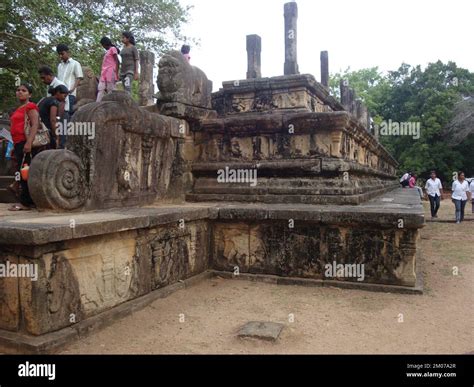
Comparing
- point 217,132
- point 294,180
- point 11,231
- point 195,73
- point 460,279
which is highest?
point 195,73

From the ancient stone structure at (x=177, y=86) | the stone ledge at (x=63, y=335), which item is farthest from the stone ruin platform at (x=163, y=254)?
the ancient stone structure at (x=177, y=86)

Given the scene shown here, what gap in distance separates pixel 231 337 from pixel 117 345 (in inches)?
33.3

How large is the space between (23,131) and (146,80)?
4.47 m

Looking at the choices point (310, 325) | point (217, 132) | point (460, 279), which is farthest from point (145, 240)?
point (460, 279)

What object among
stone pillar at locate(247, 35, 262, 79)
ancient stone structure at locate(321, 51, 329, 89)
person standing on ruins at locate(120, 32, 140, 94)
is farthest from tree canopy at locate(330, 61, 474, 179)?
person standing on ruins at locate(120, 32, 140, 94)

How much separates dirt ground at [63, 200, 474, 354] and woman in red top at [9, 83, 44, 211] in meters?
1.89

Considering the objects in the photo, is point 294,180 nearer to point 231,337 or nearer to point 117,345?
point 231,337

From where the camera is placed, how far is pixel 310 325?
3.48 metres

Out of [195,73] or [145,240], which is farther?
[195,73]

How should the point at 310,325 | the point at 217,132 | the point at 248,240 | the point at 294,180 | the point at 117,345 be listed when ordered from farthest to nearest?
the point at 217,132 → the point at 294,180 → the point at 248,240 → the point at 310,325 → the point at 117,345

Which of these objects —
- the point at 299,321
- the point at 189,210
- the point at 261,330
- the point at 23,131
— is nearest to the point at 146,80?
the point at 23,131

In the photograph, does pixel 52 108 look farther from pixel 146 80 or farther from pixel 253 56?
pixel 253 56

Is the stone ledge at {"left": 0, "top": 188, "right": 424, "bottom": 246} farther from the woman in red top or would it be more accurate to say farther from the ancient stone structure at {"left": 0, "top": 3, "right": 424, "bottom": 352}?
the woman in red top

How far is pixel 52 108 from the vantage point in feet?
16.6
